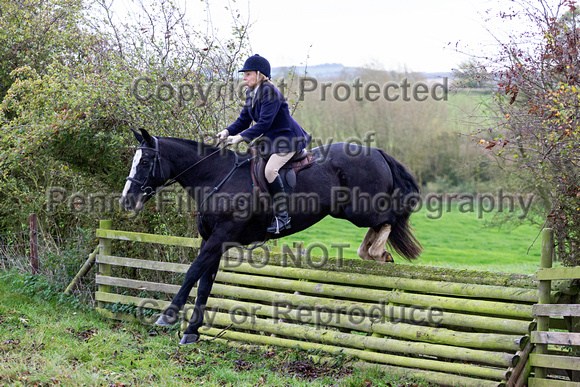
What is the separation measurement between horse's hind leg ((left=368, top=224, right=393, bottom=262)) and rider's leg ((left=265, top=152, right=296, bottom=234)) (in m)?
1.25

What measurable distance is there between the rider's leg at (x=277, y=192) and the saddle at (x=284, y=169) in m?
0.06

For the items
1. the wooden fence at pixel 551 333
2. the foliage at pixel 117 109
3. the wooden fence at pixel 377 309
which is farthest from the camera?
the foliage at pixel 117 109

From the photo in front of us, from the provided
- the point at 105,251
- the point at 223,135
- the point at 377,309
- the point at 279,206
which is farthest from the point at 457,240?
the point at 223,135

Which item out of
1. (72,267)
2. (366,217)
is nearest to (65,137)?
(72,267)

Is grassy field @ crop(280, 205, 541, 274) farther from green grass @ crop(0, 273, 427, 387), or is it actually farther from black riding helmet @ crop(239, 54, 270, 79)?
black riding helmet @ crop(239, 54, 270, 79)

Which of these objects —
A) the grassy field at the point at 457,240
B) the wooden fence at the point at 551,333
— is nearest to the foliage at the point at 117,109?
the wooden fence at the point at 551,333

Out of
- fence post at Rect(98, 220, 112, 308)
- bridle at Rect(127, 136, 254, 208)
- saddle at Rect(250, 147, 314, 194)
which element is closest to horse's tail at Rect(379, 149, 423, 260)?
saddle at Rect(250, 147, 314, 194)

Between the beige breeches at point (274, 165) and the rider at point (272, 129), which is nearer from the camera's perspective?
the rider at point (272, 129)

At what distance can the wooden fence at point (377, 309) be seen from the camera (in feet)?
17.1

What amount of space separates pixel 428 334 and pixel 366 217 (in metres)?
1.54

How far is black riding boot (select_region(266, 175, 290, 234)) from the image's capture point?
5938 mm

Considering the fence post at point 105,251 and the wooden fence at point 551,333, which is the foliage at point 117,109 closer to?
the fence post at point 105,251

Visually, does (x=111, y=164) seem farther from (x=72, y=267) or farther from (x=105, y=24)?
(x=105, y=24)

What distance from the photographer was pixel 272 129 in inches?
237
